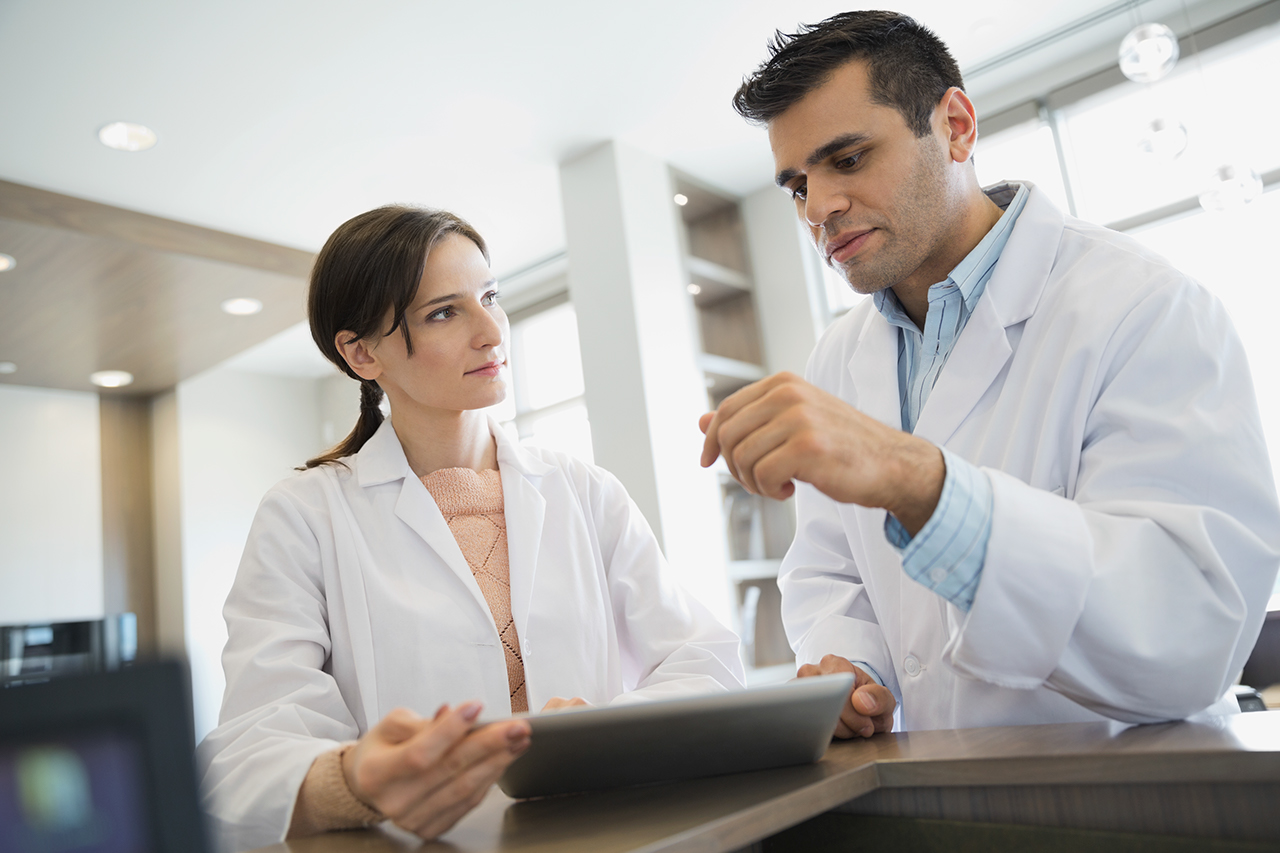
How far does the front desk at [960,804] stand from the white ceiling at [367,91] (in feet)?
9.84

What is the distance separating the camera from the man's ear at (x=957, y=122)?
136 cm

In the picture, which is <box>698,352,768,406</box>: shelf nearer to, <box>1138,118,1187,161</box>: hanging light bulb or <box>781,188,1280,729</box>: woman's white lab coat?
<box>1138,118,1187,161</box>: hanging light bulb

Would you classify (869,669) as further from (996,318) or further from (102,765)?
(102,765)

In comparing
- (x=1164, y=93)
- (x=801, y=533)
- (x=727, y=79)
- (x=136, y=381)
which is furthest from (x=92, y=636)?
(x=1164, y=93)

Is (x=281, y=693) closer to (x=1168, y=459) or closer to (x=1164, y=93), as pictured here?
(x=1168, y=459)

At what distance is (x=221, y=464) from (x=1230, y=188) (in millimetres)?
5642

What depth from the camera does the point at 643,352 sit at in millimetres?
3969

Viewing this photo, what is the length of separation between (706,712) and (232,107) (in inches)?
139

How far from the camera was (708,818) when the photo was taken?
58cm

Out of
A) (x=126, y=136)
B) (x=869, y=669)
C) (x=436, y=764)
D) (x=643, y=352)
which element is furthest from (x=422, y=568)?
(x=126, y=136)

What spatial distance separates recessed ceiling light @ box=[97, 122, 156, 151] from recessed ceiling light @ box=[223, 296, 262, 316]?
990mm

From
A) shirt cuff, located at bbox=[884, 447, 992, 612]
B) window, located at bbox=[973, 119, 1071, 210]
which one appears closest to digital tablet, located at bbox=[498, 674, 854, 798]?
shirt cuff, located at bbox=[884, 447, 992, 612]

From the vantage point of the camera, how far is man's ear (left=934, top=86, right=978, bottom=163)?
1.36 m

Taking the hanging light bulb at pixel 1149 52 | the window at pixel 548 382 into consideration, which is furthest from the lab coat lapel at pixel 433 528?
the window at pixel 548 382
